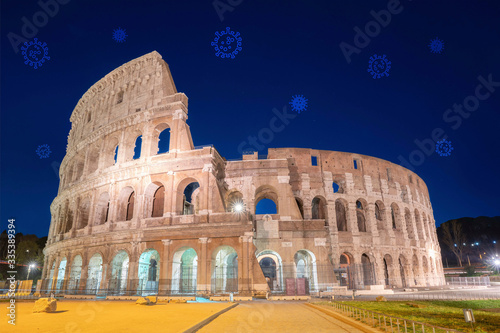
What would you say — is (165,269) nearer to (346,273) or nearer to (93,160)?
(93,160)

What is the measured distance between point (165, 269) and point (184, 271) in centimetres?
316

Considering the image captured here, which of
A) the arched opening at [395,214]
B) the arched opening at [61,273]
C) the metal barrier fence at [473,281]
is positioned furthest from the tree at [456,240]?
the arched opening at [61,273]

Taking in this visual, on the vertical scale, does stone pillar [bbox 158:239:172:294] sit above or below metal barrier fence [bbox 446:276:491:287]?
above

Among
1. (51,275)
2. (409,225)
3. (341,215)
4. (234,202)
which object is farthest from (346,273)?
(51,275)

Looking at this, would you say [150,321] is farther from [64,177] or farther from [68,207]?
[64,177]

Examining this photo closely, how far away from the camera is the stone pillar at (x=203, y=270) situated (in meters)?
20.7

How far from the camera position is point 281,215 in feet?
84.3

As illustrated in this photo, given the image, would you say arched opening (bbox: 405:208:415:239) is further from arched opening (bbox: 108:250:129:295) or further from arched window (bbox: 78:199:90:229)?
arched window (bbox: 78:199:90:229)

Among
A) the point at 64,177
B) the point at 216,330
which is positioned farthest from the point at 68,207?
the point at 216,330

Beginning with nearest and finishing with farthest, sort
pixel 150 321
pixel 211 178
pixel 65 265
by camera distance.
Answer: pixel 150 321 < pixel 211 178 < pixel 65 265

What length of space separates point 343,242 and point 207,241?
14.5 metres

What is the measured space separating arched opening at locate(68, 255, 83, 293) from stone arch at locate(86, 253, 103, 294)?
4.91ft

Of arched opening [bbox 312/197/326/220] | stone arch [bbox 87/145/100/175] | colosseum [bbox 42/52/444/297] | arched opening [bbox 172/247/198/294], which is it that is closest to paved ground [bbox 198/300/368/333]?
colosseum [bbox 42/52/444/297]

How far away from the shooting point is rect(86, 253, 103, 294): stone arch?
2538cm
